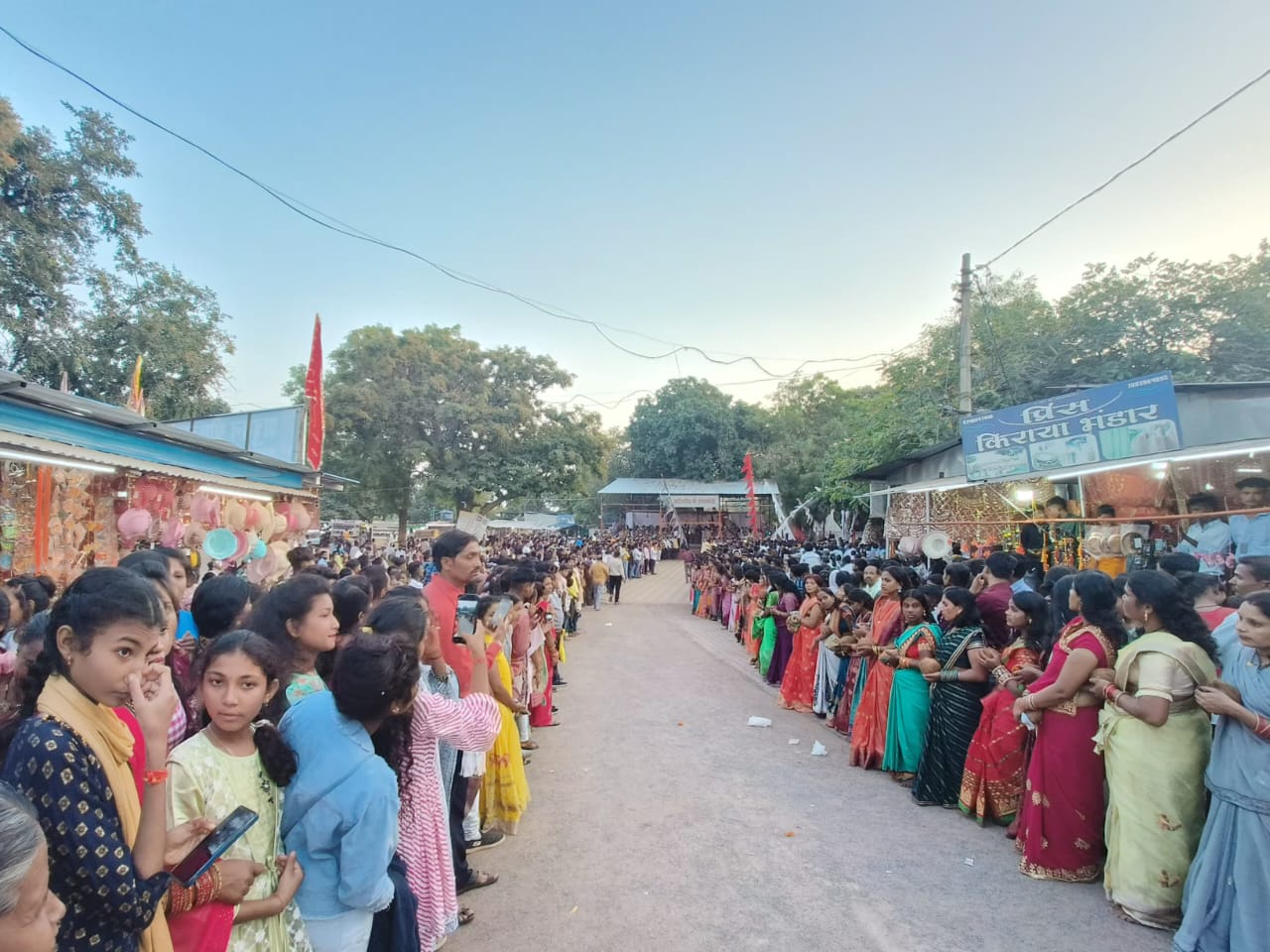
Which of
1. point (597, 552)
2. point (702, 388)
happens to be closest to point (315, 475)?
point (597, 552)

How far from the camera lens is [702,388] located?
50.0m

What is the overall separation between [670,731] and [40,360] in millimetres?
17222

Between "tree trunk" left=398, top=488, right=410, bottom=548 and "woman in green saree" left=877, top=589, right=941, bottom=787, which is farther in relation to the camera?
"tree trunk" left=398, top=488, right=410, bottom=548

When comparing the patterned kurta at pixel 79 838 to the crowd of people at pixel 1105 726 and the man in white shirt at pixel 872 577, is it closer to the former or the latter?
the crowd of people at pixel 1105 726

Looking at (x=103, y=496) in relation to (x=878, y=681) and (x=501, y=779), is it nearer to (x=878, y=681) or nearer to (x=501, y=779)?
(x=501, y=779)

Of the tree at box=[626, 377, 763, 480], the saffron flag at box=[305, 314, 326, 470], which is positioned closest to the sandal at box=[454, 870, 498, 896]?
the saffron flag at box=[305, 314, 326, 470]

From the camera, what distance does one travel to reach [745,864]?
408cm

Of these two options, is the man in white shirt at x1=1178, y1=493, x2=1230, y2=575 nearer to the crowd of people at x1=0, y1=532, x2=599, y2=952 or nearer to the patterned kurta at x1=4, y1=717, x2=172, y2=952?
the crowd of people at x1=0, y1=532, x2=599, y2=952

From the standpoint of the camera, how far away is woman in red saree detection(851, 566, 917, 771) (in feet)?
19.1

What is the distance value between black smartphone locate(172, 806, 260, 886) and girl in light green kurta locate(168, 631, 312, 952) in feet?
0.60

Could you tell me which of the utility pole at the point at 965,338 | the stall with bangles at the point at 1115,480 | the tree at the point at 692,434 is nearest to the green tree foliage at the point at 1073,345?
the utility pole at the point at 965,338

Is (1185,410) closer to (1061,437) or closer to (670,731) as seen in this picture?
(1061,437)

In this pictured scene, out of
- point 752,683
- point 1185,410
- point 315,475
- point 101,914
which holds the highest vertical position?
point 1185,410

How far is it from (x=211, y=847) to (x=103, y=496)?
905 cm
